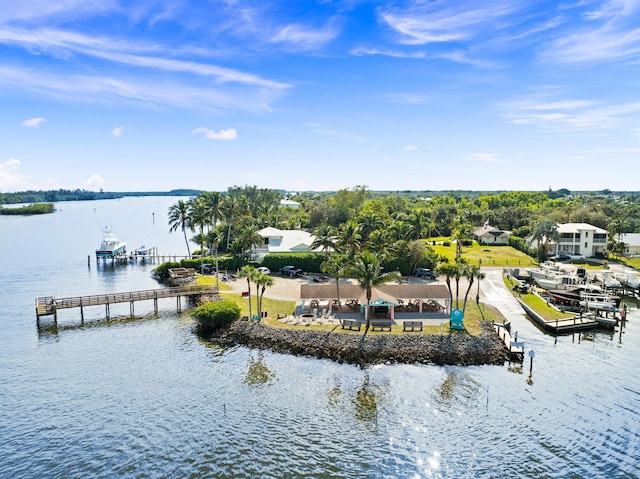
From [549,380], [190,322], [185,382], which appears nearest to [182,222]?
[190,322]

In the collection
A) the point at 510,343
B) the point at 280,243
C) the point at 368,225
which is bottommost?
the point at 510,343

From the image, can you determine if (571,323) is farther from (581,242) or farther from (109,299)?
(109,299)

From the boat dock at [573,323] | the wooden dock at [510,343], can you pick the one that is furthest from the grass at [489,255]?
the wooden dock at [510,343]

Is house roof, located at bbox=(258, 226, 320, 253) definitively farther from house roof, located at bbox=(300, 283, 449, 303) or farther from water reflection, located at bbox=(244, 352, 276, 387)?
water reflection, located at bbox=(244, 352, 276, 387)

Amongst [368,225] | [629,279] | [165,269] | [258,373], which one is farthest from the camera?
[165,269]

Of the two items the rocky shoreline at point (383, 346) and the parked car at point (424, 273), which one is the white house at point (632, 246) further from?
the rocky shoreline at point (383, 346)

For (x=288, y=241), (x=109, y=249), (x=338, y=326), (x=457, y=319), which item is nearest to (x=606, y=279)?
(x=457, y=319)
